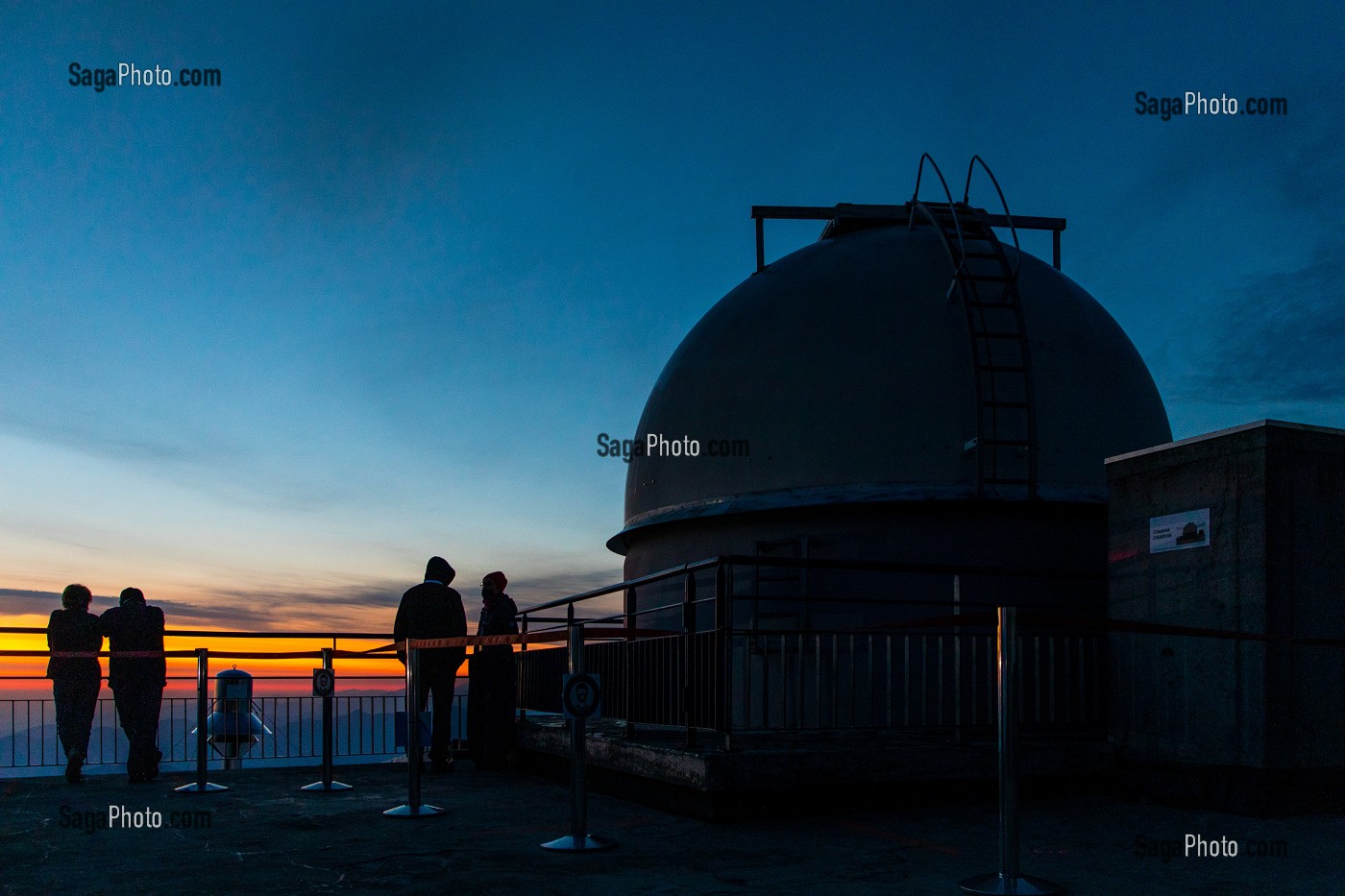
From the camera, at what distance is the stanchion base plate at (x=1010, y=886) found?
15.8 ft

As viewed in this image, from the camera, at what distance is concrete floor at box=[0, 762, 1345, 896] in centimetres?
524

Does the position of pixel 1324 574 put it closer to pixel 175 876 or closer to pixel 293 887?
pixel 293 887

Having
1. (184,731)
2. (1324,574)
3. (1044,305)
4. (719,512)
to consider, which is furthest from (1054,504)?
(184,731)

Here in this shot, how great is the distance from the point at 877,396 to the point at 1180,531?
4799 mm

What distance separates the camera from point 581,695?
6.18m

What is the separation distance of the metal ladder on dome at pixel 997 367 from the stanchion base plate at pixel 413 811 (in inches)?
274

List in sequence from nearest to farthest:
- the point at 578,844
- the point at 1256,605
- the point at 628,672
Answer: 1. the point at 578,844
2. the point at 1256,605
3. the point at 628,672

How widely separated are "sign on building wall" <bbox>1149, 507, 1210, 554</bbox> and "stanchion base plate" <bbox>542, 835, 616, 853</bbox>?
15.9 feet

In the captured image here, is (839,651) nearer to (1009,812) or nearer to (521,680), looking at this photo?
(521,680)

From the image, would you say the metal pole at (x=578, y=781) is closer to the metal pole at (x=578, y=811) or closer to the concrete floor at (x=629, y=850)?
the metal pole at (x=578, y=811)

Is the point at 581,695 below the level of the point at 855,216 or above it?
below

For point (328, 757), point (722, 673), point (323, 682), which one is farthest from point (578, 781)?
point (323, 682)

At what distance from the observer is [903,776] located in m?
7.70

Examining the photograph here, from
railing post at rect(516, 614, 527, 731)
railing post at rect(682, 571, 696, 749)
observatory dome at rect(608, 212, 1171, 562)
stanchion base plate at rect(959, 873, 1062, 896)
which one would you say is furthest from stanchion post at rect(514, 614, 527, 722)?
stanchion base plate at rect(959, 873, 1062, 896)
